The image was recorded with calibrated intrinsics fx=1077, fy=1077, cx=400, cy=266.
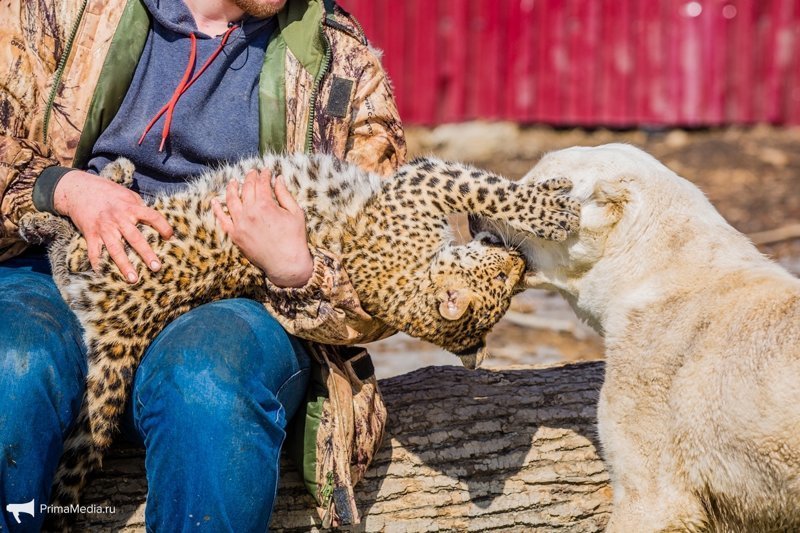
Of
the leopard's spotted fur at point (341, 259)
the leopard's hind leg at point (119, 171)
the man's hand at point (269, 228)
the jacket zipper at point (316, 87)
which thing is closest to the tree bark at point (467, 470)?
the leopard's spotted fur at point (341, 259)

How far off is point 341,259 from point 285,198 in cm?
38

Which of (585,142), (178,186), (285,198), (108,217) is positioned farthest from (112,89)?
(585,142)

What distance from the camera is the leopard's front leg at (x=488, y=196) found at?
4109 mm

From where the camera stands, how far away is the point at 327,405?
4023mm

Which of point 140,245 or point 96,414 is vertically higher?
point 140,245

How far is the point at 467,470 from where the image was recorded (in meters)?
4.42

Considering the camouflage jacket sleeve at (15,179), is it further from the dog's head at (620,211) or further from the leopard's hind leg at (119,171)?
the dog's head at (620,211)

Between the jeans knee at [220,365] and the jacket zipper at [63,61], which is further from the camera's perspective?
the jacket zipper at [63,61]

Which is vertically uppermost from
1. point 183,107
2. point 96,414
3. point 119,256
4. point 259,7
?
point 259,7

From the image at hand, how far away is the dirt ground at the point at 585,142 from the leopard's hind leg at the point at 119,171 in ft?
10.2

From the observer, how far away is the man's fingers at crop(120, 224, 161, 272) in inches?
155

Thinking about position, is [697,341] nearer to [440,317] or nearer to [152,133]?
[440,317]

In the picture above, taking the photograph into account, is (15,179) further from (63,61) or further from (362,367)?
(362,367)

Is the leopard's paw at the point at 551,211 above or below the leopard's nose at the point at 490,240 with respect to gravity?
above
